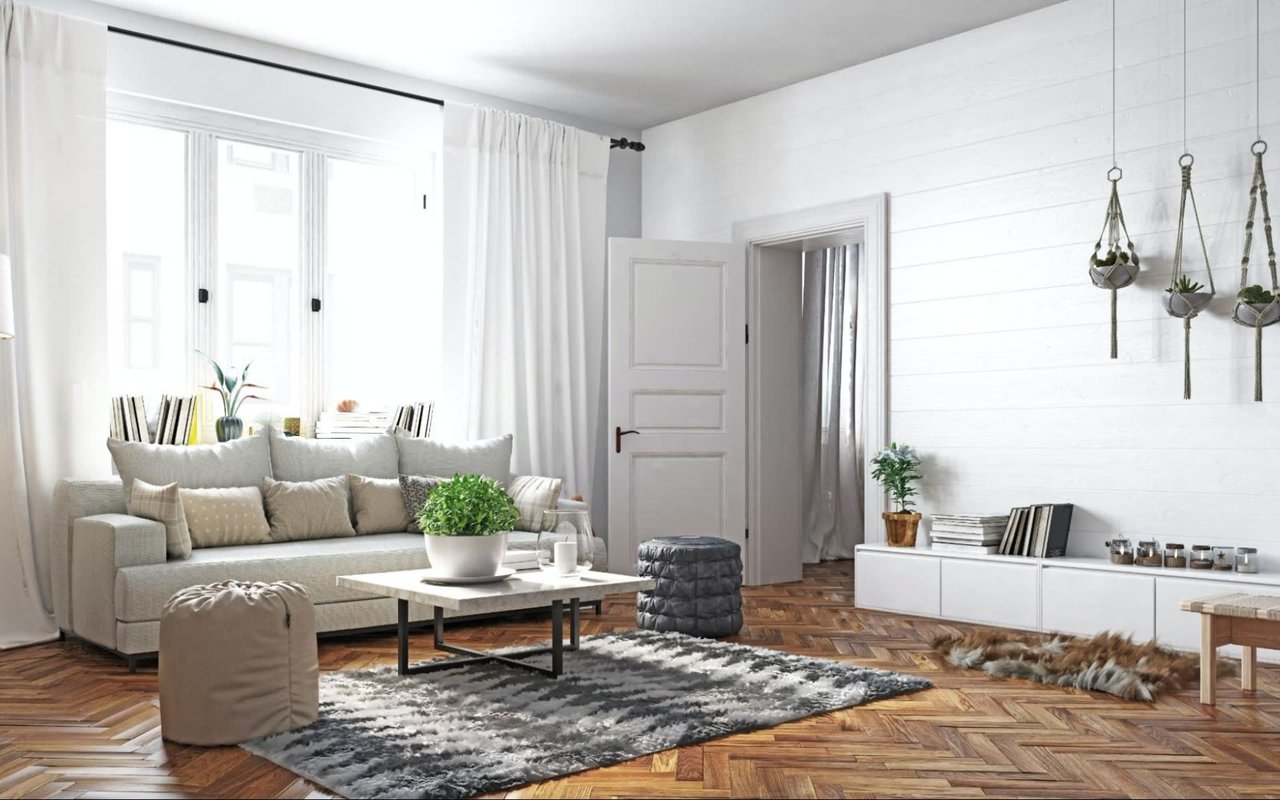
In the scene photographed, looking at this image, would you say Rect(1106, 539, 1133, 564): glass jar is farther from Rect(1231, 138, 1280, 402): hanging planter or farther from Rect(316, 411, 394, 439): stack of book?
Rect(316, 411, 394, 439): stack of book

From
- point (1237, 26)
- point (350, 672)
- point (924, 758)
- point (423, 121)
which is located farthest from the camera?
point (423, 121)

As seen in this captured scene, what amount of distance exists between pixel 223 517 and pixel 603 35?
285 cm

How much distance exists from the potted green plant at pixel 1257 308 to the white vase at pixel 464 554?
288 centimetres

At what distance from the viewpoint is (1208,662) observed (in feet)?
11.8

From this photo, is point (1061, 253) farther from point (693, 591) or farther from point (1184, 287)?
point (693, 591)

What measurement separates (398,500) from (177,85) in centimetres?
217

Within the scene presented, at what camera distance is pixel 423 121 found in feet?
20.6

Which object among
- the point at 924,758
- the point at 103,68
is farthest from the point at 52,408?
the point at 924,758

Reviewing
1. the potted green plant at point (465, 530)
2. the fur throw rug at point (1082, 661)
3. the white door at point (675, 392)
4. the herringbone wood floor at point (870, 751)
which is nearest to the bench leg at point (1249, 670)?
the herringbone wood floor at point (870, 751)

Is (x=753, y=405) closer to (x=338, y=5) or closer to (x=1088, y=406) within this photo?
(x=1088, y=406)

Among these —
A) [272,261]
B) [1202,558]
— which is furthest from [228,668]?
[1202,558]

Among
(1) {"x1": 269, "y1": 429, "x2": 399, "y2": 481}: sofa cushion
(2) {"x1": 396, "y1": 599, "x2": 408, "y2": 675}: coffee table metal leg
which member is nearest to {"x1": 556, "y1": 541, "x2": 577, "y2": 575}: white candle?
(2) {"x1": 396, "y1": 599, "x2": 408, "y2": 675}: coffee table metal leg

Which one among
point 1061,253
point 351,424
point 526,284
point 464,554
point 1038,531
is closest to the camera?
point 464,554

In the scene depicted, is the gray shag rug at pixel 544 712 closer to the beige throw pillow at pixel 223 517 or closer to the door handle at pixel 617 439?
the beige throw pillow at pixel 223 517
